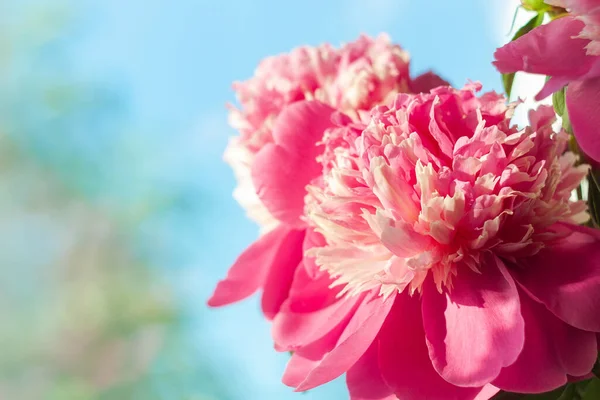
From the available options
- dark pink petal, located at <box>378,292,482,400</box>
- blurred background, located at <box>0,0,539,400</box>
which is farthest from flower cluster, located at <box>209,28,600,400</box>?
blurred background, located at <box>0,0,539,400</box>

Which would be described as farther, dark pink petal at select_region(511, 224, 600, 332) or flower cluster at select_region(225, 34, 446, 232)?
flower cluster at select_region(225, 34, 446, 232)

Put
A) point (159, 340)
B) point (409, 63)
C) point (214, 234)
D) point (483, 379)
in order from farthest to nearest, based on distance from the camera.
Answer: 1. point (214, 234)
2. point (159, 340)
3. point (409, 63)
4. point (483, 379)

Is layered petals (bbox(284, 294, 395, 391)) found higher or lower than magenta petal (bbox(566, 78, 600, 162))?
lower

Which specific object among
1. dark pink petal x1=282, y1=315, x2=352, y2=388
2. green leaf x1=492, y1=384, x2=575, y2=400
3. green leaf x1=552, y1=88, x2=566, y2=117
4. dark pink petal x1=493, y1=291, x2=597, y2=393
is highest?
green leaf x1=552, y1=88, x2=566, y2=117

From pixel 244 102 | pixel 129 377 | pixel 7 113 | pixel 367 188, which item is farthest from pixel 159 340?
pixel 367 188

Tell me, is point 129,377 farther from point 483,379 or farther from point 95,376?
point 483,379

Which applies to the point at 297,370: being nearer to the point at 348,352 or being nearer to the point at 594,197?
the point at 348,352

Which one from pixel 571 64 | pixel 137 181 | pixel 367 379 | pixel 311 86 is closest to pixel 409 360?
pixel 367 379

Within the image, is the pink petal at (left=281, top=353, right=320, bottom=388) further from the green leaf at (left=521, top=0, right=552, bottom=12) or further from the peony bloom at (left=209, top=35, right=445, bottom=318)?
the green leaf at (left=521, top=0, right=552, bottom=12)
